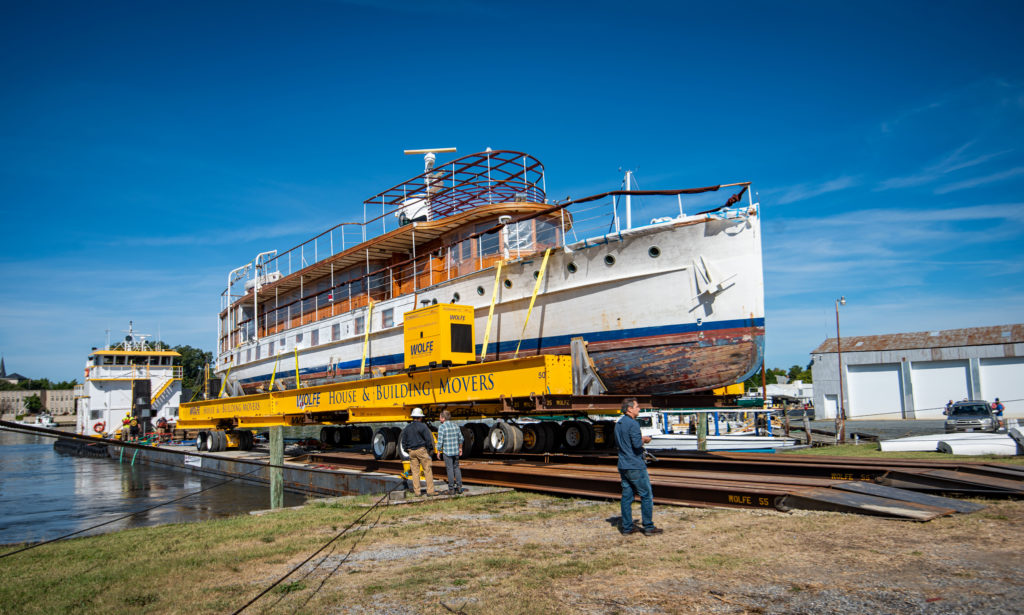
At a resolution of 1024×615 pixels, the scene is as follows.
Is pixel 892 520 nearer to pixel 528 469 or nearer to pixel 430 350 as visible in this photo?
pixel 528 469

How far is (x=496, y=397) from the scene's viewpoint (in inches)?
466

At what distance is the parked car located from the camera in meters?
23.9

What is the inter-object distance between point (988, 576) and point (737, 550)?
1863 millimetres

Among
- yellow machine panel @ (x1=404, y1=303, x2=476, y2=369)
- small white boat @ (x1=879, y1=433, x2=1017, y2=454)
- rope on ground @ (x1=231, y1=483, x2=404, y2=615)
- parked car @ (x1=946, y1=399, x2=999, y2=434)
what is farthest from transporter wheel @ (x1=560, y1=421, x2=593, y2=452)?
parked car @ (x1=946, y1=399, x2=999, y2=434)

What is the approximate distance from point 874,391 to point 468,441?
4060cm

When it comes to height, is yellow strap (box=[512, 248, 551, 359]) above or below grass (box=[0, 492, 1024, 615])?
above

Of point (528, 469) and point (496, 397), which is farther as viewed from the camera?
point (496, 397)

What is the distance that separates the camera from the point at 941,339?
4381cm

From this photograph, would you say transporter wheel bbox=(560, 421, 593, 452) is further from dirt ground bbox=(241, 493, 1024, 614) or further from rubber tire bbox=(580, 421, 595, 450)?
dirt ground bbox=(241, 493, 1024, 614)

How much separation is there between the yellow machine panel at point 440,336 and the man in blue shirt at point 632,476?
627 cm

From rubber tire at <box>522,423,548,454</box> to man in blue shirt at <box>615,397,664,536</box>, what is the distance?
6.47 metres

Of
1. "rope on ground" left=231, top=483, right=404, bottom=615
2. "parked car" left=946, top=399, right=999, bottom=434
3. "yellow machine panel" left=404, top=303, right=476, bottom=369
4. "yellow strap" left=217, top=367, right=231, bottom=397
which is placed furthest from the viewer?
"yellow strap" left=217, top=367, right=231, bottom=397

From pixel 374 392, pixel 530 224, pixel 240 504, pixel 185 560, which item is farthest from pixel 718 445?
pixel 185 560

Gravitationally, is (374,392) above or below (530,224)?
below
